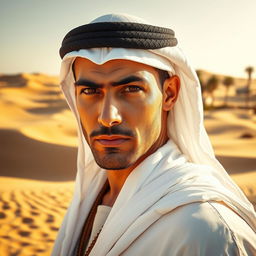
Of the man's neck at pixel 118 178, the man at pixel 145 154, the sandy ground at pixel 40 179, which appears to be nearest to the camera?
the man at pixel 145 154

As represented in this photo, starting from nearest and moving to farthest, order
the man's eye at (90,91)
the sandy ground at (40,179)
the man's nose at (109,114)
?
the man's nose at (109,114) < the man's eye at (90,91) < the sandy ground at (40,179)

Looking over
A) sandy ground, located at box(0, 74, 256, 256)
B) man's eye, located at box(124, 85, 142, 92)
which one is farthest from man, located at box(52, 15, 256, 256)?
sandy ground, located at box(0, 74, 256, 256)

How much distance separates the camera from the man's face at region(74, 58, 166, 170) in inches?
60.2

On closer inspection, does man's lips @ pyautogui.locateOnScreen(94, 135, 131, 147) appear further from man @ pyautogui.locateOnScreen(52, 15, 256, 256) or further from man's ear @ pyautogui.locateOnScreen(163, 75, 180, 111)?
man's ear @ pyautogui.locateOnScreen(163, 75, 180, 111)

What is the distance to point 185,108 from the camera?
194 centimetres

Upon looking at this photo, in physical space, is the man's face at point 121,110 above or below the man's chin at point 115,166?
above

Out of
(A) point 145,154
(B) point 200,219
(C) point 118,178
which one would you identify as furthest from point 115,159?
(B) point 200,219

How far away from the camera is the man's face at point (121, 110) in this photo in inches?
60.2

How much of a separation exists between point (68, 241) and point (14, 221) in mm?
3613

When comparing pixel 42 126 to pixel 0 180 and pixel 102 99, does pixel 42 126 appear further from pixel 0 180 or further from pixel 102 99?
pixel 102 99

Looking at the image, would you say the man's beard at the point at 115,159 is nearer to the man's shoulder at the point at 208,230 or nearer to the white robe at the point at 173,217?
the white robe at the point at 173,217

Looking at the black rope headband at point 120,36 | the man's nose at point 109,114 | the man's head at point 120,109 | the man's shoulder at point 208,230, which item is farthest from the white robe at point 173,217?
the black rope headband at point 120,36

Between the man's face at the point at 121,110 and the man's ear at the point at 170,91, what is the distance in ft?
0.44

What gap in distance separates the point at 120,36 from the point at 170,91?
505 mm
